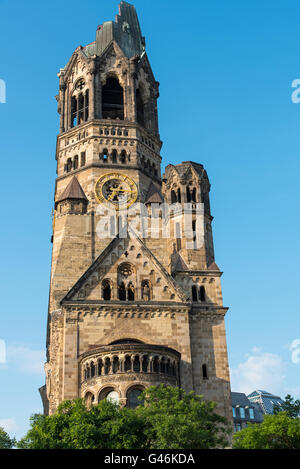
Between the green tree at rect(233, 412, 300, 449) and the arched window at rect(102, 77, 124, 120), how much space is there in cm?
4106

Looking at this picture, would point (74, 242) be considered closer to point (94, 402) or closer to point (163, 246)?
point (163, 246)

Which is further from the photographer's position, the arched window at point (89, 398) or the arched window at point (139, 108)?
the arched window at point (139, 108)

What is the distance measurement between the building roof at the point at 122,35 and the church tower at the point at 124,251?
15 cm

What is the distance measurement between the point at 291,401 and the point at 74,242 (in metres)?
23.1

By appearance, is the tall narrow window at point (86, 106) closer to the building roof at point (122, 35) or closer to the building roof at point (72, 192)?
the building roof at point (122, 35)

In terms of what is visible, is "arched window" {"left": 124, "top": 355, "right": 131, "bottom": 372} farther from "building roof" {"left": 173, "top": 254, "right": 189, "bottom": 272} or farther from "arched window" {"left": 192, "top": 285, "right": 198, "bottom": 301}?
"building roof" {"left": 173, "top": 254, "right": 189, "bottom": 272}

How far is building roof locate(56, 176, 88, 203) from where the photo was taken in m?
62.3

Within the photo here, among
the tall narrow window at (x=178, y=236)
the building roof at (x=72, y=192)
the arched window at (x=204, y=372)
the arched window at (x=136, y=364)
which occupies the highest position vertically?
the building roof at (x=72, y=192)

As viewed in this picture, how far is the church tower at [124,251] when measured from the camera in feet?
166

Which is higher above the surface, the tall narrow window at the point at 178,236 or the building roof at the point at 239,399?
the tall narrow window at the point at 178,236

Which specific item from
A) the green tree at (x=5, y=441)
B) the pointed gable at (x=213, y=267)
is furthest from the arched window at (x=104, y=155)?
the green tree at (x=5, y=441)

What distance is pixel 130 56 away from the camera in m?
72.2

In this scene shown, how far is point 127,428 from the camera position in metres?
37.7

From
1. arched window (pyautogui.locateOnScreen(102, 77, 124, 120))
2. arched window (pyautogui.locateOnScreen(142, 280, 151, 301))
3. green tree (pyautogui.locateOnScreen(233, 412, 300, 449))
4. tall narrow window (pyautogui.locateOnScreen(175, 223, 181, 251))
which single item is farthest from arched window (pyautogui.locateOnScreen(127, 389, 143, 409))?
arched window (pyautogui.locateOnScreen(102, 77, 124, 120))
